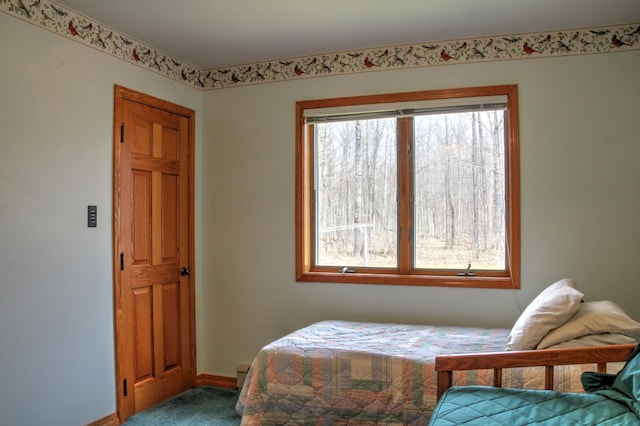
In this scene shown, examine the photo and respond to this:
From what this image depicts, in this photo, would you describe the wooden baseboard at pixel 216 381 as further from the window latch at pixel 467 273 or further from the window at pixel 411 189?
the window latch at pixel 467 273

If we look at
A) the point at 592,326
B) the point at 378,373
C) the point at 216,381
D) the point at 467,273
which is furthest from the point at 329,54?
the point at 216,381

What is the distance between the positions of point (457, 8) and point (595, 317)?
1818mm

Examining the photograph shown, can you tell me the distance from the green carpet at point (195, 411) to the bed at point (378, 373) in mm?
523

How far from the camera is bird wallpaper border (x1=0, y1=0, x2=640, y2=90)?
9.34 ft

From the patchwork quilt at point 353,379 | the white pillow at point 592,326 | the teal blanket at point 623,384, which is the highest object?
the white pillow at point 592,326

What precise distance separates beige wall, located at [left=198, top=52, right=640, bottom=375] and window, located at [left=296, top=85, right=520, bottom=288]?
3.2 inches

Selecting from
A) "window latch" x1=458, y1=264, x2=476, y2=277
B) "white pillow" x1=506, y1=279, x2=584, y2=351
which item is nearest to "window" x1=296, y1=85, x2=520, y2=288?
"window latch" x1=458, y1=264, x2=476, y2=277

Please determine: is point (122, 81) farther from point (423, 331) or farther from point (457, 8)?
point (423, 331)

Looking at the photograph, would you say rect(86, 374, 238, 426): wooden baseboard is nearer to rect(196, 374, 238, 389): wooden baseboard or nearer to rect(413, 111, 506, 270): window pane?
rect(196, 374, 238, 389): wooden baseboard

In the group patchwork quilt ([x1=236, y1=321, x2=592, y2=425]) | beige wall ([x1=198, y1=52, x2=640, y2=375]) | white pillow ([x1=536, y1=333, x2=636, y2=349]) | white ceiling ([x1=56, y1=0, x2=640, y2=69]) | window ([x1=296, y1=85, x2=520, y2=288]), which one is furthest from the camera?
window ([x1=296, y1=85, x2=520, y2=288])

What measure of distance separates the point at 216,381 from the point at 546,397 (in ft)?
9.02

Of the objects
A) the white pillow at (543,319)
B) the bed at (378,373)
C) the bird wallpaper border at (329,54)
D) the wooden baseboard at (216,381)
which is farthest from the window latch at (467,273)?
the wooden baseboard at (216,381)

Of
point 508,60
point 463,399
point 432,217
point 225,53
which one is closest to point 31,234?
point 225,53

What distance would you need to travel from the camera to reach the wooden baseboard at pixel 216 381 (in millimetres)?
3898
